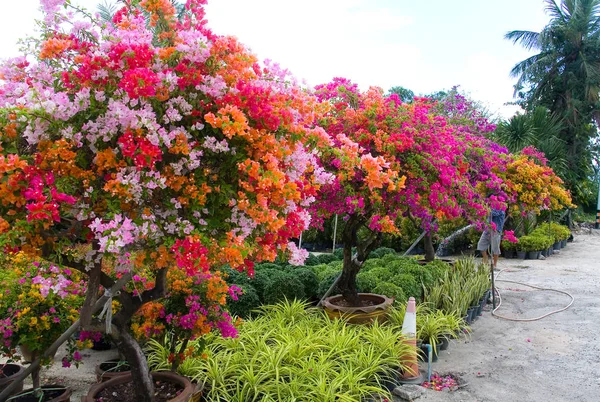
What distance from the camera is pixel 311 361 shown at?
12.1ft

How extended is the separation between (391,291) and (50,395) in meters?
3.64

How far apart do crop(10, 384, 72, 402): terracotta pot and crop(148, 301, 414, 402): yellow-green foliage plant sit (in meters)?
0.69

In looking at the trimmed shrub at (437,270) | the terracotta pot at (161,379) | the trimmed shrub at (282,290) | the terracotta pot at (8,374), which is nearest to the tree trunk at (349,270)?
the trimmed shrub at (282,290)

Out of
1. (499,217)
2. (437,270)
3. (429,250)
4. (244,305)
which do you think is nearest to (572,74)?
(499,217)

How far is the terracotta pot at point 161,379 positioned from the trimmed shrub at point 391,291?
9.82 ft

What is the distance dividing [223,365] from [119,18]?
2560 mm

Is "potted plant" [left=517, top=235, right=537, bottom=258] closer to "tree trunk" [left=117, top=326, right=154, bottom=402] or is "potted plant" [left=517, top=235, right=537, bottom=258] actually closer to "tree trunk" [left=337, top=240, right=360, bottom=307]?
"tree trunk" [left=337, top=240, right=360, bottom=307]

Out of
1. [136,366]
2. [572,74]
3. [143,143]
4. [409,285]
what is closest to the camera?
[143,143]

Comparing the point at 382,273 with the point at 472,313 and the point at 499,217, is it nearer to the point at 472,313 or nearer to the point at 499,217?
the point at 472,313

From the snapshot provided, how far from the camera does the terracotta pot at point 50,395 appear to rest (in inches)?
121

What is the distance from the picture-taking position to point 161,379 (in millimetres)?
3246

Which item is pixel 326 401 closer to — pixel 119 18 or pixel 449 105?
pixel 119 18

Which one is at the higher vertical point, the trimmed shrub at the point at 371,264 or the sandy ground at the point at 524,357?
the trimmed shrub at the point at 371,264

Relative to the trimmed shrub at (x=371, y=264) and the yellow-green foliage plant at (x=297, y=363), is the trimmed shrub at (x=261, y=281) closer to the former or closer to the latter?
the yellow-green foliage plant at (x=297, y=363)
